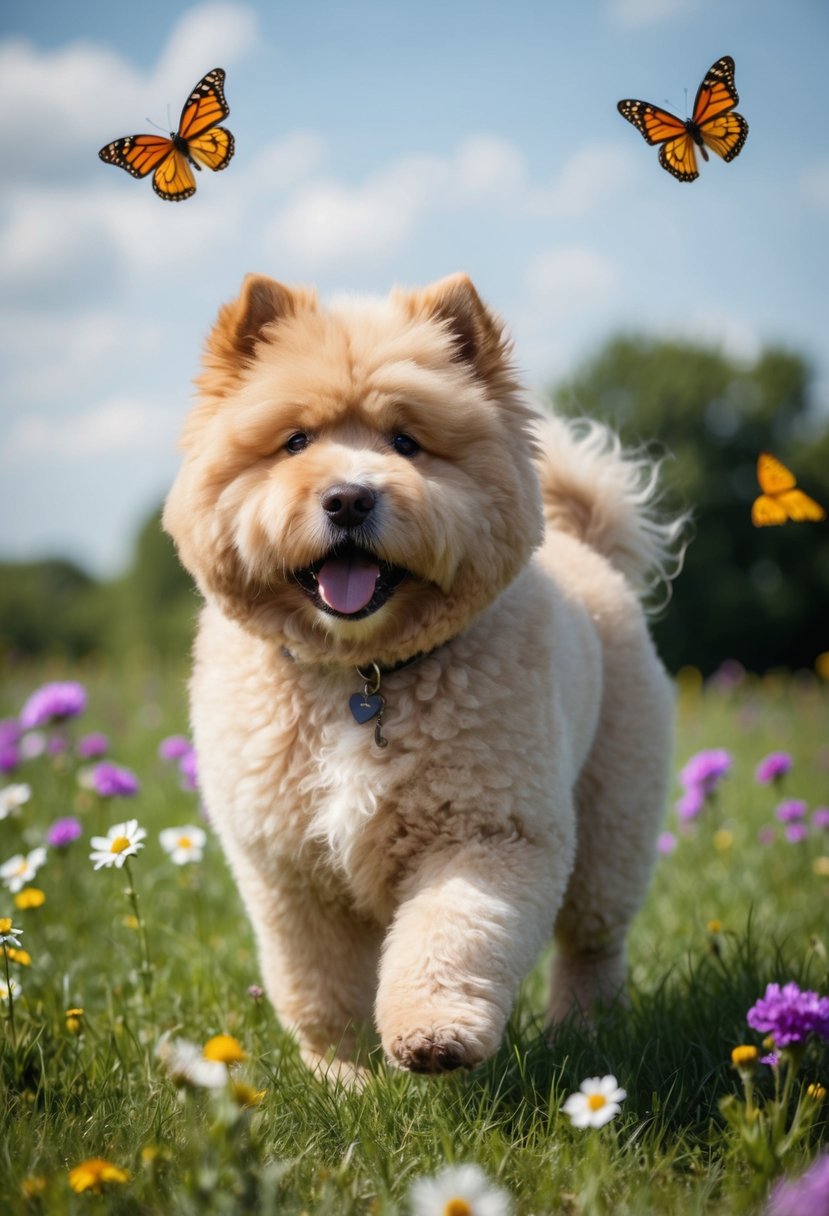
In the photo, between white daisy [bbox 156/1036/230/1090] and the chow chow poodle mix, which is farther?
the chow chow poodle mix

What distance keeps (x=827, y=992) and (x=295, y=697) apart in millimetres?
1969

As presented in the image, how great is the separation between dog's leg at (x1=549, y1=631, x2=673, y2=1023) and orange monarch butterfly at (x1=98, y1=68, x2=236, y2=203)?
2.24 meters

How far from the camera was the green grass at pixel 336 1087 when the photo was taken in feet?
7.73

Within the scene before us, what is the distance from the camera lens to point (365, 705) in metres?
3.11

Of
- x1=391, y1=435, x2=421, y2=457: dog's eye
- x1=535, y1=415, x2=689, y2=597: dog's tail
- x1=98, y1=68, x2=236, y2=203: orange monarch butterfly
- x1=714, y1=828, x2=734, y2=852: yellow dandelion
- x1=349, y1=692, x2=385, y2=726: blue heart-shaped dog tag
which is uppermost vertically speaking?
x1=98, y1=68, x2=236, y2=203: orange monarch butterfly

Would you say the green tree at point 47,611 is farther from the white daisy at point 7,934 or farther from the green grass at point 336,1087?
the white daisy at point 7,934

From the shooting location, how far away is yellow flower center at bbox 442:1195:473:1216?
1912mm

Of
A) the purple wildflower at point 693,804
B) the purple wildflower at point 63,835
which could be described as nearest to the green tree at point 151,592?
the purple wildflower at point 693,804

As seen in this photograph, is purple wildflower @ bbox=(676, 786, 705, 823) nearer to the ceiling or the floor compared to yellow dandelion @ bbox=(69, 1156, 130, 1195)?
nearer to the floor

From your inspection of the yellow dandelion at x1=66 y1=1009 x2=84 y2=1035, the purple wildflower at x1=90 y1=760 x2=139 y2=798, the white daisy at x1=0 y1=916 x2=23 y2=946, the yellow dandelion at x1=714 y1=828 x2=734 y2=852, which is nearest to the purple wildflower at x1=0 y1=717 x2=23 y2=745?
the purple wildflower at x1=90 y1=760 x2=139 y2=798

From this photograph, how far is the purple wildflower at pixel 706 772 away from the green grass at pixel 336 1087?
0.50m

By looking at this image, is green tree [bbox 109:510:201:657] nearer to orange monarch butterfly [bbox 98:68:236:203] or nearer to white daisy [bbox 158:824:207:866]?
white daisy [bbox 158:824:207:866]

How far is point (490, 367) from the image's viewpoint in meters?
3.34

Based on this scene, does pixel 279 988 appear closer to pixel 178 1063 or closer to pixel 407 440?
pixel 178 1063
